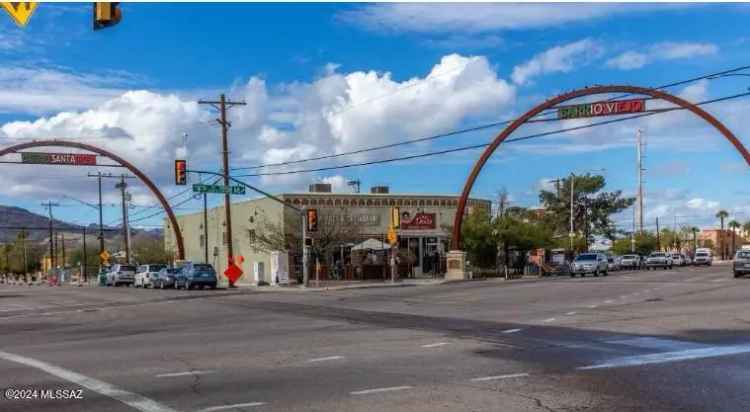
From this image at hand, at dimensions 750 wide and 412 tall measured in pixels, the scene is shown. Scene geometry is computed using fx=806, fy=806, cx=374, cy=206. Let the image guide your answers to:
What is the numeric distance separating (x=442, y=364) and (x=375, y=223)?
2036 inches

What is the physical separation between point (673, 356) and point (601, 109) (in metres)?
32.2

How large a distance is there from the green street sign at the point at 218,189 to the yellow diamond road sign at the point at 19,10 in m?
38.0

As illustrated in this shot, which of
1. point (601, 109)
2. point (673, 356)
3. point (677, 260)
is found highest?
point (601, 109)

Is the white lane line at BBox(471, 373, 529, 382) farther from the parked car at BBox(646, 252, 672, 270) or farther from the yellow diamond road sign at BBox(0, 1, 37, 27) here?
the parked car at BBox(646, 252, 672, 270)

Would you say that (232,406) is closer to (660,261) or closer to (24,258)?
(660,261)

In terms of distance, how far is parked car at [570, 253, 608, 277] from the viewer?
5591 centimetres

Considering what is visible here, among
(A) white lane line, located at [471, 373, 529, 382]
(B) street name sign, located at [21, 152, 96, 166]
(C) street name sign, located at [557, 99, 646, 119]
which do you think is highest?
(C) street name sign, located at [557, 99, 646, 119]

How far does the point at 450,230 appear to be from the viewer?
208 ft

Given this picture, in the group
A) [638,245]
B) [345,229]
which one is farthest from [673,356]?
[638,245]

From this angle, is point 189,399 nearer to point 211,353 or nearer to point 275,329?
point 211,353

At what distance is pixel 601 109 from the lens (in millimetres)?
43375

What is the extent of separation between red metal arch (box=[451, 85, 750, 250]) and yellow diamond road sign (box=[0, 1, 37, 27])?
37.8m

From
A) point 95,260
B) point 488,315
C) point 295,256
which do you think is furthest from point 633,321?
point 95,260

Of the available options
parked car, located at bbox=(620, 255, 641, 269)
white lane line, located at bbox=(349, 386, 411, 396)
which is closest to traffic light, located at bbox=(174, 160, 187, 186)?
white lane line, located at bbox=(349, 386, 411, 396)
